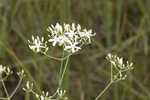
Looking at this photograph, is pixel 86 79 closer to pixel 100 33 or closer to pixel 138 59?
pixel 138 59

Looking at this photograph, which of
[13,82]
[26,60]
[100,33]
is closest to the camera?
[26,60]

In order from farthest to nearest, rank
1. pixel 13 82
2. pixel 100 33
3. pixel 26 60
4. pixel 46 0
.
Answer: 1. pixel 100 33
2. pixel 13 82
3. pixel 26 60
4. pixel 46 0

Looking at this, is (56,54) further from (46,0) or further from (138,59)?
(138,59)

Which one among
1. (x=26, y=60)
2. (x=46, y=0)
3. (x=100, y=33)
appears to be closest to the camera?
(x=46, y=0)

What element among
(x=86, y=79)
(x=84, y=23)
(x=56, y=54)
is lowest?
(x=86, y=79)

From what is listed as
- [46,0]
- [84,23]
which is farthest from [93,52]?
[46,0]

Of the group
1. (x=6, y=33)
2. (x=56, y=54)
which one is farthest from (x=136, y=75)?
(x=6, y=33)

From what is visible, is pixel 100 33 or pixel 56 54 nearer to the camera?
pixel 56 54

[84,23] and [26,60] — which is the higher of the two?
[84,23]

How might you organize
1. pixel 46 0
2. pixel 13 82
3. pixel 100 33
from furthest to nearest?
pixel 100 33, pixel 13 82, pixel 46 0
